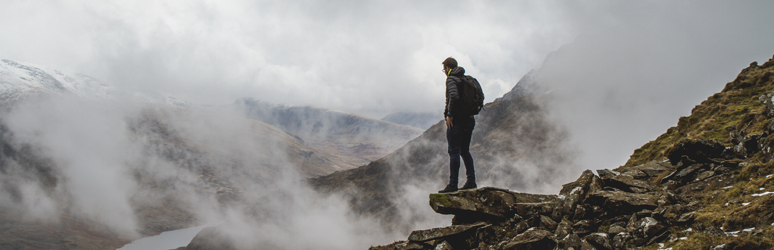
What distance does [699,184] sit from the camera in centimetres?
1127

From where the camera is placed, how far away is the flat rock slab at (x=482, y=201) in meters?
Answer: 12.8

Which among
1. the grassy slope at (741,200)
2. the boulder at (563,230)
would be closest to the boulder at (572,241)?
the boulder at (563,230)

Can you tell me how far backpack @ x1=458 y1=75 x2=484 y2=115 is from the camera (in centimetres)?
1240

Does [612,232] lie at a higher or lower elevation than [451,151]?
lower

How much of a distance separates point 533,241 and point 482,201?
3.05 meters

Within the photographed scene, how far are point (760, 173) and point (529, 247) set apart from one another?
6711 millimetres

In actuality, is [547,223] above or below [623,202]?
below

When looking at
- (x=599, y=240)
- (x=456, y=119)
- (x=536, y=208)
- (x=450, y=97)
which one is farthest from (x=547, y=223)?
(x=450, y=97)

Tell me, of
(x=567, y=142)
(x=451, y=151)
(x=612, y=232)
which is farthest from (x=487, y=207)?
(x=567, y=142)

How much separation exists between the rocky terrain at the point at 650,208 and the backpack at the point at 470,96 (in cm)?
317

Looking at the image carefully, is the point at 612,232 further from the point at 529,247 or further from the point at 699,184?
the point at 699,184

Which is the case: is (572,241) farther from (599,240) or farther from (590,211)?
(590,211)

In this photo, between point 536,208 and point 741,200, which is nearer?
point 741,200

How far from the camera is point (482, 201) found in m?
13.2
